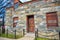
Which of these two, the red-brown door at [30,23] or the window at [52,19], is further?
the red-brown door at [30,23]

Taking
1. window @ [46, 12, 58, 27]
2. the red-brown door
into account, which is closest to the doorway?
the red-brown door

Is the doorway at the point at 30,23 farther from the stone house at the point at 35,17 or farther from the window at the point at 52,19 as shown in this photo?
the window at the point at 52,19

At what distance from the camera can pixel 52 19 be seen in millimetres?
12070

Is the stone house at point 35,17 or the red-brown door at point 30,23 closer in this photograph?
the stone house at point 35,17

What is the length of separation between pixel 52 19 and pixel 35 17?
6.66ft

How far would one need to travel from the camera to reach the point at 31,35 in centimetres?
1294

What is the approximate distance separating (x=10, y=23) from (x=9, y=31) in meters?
1.03

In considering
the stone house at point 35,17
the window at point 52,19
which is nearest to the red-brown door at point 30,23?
the stone house at point 35,17

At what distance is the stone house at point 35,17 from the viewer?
12.0 metres

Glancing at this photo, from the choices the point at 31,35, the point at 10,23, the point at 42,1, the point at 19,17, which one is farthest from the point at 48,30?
the point at 10,23

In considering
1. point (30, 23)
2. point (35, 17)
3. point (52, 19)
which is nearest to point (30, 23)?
point (30, 23)

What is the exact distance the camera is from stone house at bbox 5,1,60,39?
11961mm

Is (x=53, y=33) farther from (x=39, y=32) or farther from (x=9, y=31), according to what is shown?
(x=9, y=31)

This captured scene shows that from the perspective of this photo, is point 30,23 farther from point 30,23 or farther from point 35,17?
point 35,17
